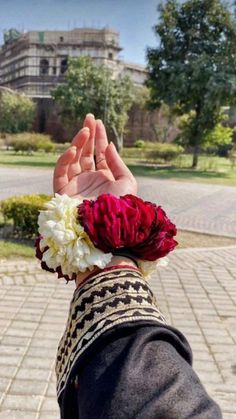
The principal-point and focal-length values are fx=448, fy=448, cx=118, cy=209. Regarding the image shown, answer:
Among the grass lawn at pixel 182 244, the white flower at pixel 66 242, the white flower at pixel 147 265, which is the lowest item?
the grass lawn at pixel 182 244

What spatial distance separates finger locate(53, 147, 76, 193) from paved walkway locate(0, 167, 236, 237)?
25.0 feet

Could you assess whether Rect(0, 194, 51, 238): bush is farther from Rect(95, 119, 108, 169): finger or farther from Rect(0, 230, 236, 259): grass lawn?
Rect(95, 119, 108, 169): finger

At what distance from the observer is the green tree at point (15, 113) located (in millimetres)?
45344

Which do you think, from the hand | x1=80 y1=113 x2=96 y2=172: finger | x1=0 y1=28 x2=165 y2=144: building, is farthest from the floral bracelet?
x1=0 y1=28 x2=165 y2=144: building

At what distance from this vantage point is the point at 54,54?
68.5m

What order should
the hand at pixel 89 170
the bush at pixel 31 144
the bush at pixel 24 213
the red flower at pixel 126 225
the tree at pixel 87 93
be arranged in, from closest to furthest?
the red flower at pixel 126 225, the hand at pixel 89 170, the bush at pixel 24 213, the tree at pixel 87 93, the bush at pixel 31 144

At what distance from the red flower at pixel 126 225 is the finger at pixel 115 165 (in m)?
0.28

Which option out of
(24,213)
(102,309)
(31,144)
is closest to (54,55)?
(31,144)

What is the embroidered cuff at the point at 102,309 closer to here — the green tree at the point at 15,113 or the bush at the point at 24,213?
the bush at the point at 24,213

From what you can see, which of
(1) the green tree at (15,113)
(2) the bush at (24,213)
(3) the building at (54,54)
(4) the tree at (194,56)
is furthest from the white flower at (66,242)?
(3) the building at (54,54)

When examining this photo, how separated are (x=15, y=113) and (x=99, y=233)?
47405 mm

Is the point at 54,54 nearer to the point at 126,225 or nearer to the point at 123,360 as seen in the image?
the point at 126,225

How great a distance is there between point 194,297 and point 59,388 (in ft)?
13.1

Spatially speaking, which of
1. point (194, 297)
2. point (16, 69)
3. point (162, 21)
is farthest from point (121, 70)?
point (194, 297)
